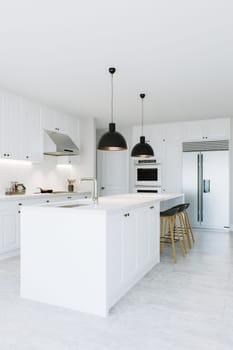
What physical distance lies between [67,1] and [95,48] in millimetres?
790

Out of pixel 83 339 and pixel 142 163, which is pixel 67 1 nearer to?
pixel 83 339

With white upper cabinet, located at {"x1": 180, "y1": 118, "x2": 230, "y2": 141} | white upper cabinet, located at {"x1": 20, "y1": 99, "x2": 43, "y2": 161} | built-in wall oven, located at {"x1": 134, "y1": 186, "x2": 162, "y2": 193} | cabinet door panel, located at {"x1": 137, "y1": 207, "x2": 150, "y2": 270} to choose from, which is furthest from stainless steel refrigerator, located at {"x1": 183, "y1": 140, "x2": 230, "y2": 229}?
white upper cabinet, located at {"x1": 20, "y1": 99, "x2": 43, "y2": 161}

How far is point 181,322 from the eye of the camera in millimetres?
2277

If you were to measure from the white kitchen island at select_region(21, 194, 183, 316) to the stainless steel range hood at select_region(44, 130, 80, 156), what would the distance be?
2.80 metres

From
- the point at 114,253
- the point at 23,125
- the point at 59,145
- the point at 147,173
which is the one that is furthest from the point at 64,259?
the point at 147,173

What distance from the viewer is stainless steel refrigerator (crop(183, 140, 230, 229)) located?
20.4ft

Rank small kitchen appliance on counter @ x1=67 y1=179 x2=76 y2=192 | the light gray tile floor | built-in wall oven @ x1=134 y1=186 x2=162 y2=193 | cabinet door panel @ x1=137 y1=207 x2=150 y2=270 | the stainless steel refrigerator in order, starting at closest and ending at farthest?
1. the light gray tile floor
2. cabinet door panel @ x1=137 y1=207 x2=150 y2=270
3. the stainless steel refrigerator
4. small kitchen appliance on counter @ x1=67 y1=179 x2=76 y2=192
5. built-in wall oven @ x1=134 y1=186 x2=162 y2=193

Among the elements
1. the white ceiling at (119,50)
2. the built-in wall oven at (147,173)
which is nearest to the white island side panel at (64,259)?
the white ceiling at (119,50)

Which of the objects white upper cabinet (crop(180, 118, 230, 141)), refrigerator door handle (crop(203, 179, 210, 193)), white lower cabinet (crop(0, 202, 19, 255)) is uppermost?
white upper cabinet (crop(180, 118, 230, 141))

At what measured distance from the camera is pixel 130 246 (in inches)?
115

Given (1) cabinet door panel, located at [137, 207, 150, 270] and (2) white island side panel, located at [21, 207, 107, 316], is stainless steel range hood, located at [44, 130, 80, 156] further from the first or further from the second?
(2) white island side panel, located at [21, 207, 107, 316]

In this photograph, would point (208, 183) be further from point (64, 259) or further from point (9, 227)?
point (64, 259)

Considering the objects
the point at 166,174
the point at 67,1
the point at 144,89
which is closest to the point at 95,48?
the point at 67,1

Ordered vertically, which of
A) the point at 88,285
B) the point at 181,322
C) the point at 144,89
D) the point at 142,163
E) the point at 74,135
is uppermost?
the point at 144,89
